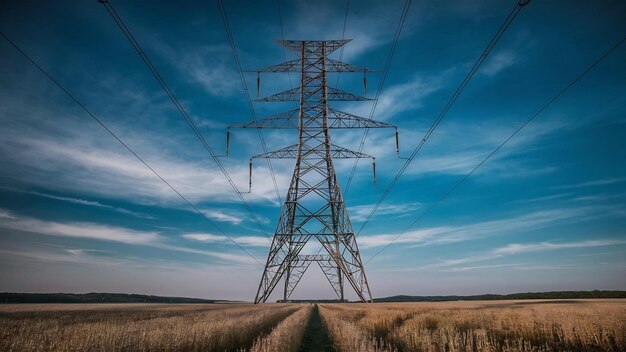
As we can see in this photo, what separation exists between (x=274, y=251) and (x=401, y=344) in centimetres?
3086

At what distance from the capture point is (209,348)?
1098 cm

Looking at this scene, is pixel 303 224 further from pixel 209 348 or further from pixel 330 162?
pixel 209 348

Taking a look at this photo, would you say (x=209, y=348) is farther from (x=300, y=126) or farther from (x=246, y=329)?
(x=300, y=126)

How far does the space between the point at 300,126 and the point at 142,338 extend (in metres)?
35.2

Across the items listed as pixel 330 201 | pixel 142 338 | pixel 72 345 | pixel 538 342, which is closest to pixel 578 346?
pixel 538 342

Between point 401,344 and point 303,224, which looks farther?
point 303,224

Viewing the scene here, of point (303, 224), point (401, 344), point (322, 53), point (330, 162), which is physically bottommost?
point (401, 344)

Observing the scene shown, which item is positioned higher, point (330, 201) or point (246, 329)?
point (330, 201)

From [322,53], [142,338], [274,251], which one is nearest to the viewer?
[142,338]

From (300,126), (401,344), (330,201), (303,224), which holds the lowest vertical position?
(401,344)

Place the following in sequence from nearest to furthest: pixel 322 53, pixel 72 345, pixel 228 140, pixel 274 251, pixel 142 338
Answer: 1. pixel 72 345
2. pixel 142 338
3. pixel 228 140
4. pixel 274 251
5. pixel 322 53

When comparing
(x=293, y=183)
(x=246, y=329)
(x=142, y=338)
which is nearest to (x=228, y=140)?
(x=293, y=183)

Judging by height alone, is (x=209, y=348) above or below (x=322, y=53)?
below

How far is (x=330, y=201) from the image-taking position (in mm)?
42906
